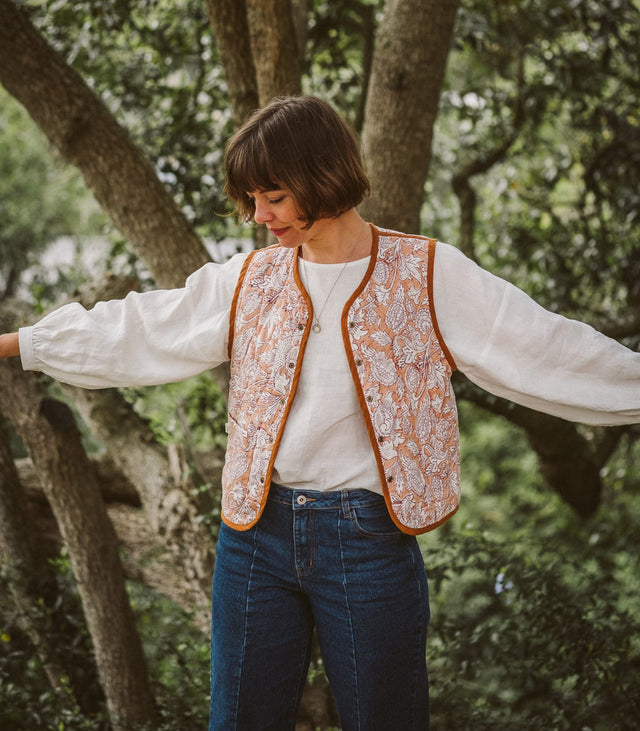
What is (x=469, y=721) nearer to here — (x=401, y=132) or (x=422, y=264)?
(x=422, y=264)

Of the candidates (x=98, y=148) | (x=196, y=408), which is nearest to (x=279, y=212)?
(x=98, y=148)

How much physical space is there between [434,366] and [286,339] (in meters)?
0.28

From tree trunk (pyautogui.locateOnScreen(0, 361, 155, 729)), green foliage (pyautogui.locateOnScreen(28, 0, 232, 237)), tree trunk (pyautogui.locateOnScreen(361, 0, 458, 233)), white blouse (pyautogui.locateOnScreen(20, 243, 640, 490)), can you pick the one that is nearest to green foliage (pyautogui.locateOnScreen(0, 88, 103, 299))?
green foliage (pyautogui.locateOnScreen(28, 0, 232, 237))

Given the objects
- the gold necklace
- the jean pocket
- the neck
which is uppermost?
the neck

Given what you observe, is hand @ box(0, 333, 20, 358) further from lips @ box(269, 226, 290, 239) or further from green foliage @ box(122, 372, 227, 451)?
green foliage @ box(122, 372, 227, 451)

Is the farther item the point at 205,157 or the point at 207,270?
the point at 205,157

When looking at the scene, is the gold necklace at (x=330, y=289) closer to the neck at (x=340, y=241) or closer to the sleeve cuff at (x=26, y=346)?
the neck at (x=340, y=241)

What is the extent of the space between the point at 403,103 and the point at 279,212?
1344 millimetres

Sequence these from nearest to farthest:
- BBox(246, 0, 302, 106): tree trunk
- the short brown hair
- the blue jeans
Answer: the short brown hair < the blue jeans < BBox(246, 0, 302, 106): tree trunk

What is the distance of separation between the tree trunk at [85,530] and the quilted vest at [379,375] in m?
1.21

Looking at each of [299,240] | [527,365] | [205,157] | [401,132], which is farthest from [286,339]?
[205,157]

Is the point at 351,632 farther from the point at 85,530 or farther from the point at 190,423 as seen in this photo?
the point at 190,423

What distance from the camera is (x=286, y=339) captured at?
1454 mm

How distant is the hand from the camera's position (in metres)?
1.51
